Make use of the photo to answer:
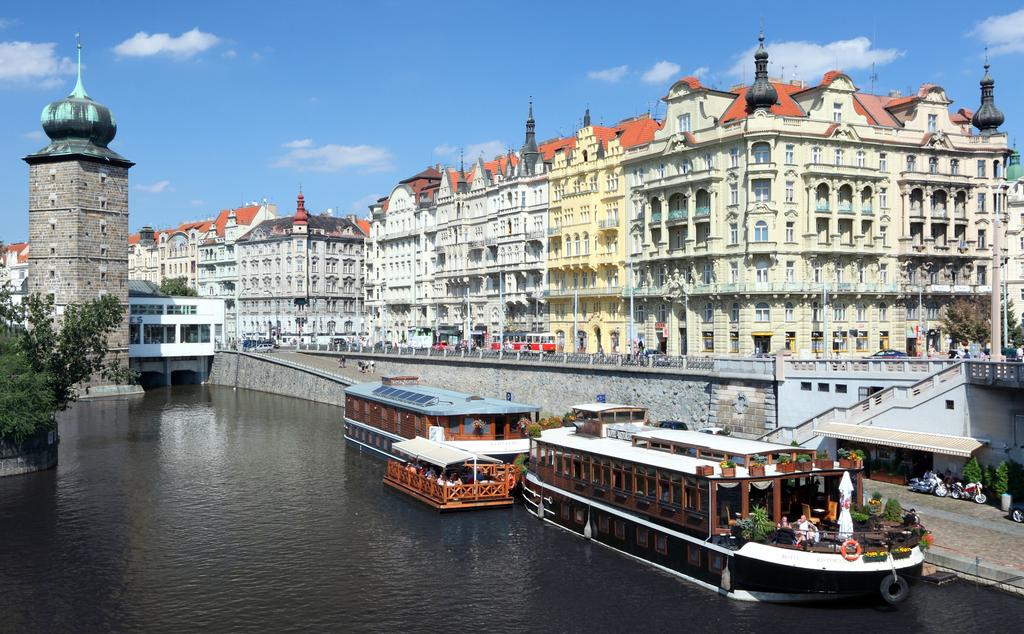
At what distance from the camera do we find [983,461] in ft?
130

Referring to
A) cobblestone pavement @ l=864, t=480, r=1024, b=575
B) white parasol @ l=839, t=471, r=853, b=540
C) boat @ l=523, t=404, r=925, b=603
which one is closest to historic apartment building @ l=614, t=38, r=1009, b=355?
cobblestone pavement @ l=864, t=480, r=1024, b=575

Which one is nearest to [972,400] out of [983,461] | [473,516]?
[983,461]

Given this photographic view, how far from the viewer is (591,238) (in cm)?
8688

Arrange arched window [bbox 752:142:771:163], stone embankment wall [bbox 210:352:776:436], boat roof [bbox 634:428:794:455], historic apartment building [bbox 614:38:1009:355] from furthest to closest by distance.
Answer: historic apartment building [bbox 614:38:1009:355] → arched window [bbox 752:142:771:163] → stone embankment wall [bbox 210:352:776:436] → boat roof [bbox 634:428:794:455]

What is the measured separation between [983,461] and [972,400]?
276 centimetres

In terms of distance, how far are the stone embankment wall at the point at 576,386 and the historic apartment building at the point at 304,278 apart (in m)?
33.2

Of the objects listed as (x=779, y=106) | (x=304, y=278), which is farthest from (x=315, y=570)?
(x=304, y=278)

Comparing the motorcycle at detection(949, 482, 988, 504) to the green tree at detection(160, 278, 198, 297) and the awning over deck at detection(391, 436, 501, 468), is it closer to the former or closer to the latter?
the awning over deck at detection(391, 436, 501, 468)

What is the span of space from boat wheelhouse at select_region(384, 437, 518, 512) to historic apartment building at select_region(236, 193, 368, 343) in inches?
3667

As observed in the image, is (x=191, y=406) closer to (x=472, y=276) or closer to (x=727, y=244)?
(x=472, y=276)

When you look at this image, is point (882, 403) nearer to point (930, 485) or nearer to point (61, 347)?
point (930, 485)

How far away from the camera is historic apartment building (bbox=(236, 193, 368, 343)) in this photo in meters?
139

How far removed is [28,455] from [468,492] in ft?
84.4

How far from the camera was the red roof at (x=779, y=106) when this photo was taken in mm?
70750
